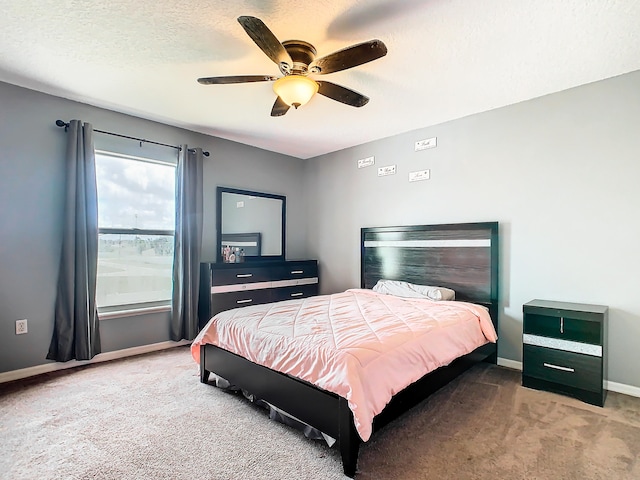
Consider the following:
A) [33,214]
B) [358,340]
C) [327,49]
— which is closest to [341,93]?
[327,49]

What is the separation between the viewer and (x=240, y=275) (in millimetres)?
4020

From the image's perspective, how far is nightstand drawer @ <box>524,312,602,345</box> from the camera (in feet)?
8.13

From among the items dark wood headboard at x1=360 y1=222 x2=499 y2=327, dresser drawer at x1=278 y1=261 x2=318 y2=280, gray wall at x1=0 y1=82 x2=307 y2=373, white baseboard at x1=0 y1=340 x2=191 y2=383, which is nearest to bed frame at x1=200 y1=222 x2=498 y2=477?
dark wood headboard at x1=360 y1=222 x2=499 y2=327

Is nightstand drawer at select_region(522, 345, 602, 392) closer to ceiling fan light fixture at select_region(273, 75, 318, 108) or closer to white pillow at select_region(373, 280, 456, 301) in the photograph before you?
white pillow at select_region(373, 280, 456, 301)

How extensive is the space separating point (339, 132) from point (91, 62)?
247cm

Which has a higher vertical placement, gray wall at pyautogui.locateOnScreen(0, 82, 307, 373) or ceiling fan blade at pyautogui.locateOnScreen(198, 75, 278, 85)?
ceiling fan blade at pyautogui.locateOnScreen(198, 75, 278, 85)

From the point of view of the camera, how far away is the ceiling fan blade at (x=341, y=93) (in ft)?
7.59

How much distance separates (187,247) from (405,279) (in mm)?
2529

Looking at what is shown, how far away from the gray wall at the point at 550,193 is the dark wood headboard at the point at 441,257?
0.43 ft

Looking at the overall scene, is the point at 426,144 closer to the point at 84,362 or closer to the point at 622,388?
the point at 622,388

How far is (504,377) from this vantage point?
2.96 m

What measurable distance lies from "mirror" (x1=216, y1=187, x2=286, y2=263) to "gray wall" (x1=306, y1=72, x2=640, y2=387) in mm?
1635

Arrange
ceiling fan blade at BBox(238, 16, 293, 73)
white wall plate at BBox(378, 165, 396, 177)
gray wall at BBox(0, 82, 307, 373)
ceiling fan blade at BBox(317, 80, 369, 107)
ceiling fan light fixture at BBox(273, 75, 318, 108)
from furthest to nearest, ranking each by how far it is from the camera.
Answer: white wall plate at BBox(378, 165, 396, 177) < gray wall at BBox(0, 82, 307, 373) < ceiling fan blade at BBox(317, 80, 369, 107) < ceiling fan light fixture at BBox(273, 75, 318, 108) < ceiling fan blade at BBox(238, 16, 293, 73)

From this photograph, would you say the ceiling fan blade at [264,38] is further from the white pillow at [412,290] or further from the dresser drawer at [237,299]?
the dresser drawer at [237,299]
